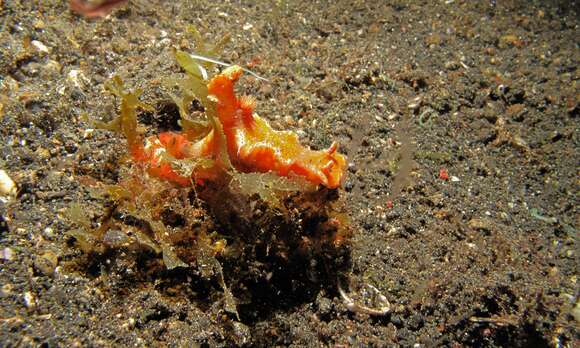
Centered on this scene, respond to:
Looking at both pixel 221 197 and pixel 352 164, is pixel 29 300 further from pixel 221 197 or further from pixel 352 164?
pixel 352 164

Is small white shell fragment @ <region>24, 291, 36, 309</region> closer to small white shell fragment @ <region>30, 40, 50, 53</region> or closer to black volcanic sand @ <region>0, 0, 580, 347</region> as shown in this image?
black volcanic sand @ <region>0, 0, 580, 347</region>

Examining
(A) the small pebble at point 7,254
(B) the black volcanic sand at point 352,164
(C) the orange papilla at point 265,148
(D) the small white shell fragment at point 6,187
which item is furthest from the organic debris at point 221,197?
(D) the small white shell fragment at point 6,187

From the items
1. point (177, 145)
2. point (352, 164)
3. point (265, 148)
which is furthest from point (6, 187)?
point (352, 164)

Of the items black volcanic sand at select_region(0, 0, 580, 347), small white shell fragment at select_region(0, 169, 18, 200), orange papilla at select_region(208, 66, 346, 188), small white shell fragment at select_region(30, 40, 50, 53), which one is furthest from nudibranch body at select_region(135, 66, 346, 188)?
small white shell fragment at select_region(30, 40, 50, 53)

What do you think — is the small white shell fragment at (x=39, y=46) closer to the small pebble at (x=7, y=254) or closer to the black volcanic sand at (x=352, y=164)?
the black volcanic sand at (x=352, y=164)

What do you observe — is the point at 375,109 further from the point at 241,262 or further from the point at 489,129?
the point at 241,262

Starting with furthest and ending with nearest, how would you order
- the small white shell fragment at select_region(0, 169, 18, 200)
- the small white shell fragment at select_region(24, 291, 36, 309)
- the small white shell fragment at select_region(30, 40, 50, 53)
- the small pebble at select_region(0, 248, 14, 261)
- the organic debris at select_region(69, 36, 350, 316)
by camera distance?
the small white shell fragment at select_region(30, 40, 50, 53) < the small white shell fragment at select_region(0, 169, 18, 200) < the organic debris at select_region(69, 36, 350, 316) < the small pebble at select_region(0, 248, 14, 261) < the small white shell fragment at select_region(24, 291, 36, 309)

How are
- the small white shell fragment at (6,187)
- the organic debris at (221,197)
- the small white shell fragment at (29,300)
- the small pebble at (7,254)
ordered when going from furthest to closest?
1. the small white shell fragment at (6,187)
2. the organic debris at (221,197)
3. the small pebble at (7,254)
4. the small white shell fragment at (29,300)
